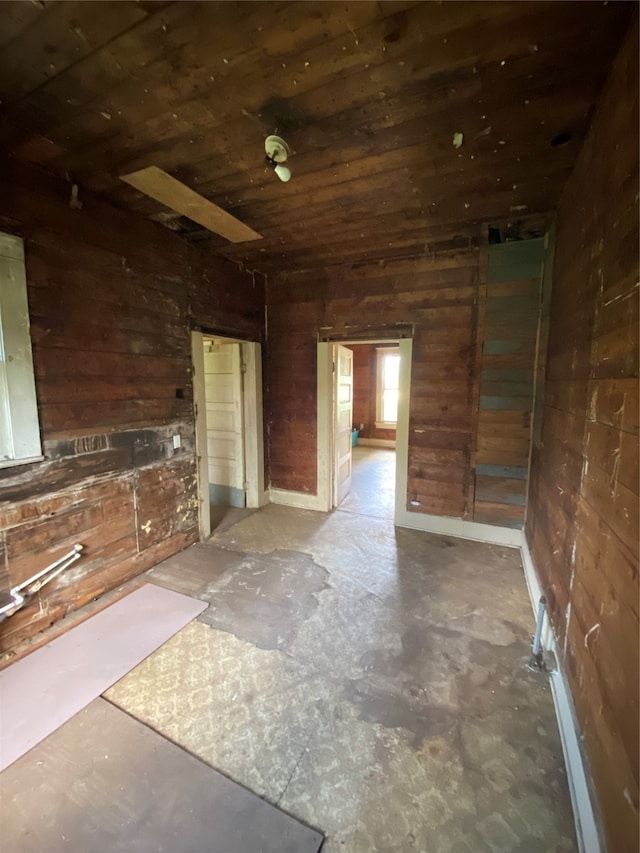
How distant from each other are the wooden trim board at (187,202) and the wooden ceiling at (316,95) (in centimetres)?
9

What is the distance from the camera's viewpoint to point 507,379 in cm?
306

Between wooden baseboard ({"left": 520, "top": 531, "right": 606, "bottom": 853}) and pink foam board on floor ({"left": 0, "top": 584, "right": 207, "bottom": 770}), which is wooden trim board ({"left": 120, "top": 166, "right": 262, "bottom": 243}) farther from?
wooden baseboard ({"left": 520, "top": 531, "right": 606, "bottom": 853})

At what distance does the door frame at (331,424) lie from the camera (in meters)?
3.49

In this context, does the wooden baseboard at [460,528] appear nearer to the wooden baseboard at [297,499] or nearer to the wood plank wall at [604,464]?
the wooden baseboard at [297,499]

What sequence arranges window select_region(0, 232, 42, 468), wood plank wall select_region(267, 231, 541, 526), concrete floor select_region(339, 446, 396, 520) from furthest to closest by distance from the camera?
1. concrete floor select_region(339, 446, 396, 520)
2. wood plank wall select_region(267, 231, 541, 526)
3. window select_region(0, 232, 42, 468)

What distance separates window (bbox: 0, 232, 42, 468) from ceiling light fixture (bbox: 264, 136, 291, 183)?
4.88ft

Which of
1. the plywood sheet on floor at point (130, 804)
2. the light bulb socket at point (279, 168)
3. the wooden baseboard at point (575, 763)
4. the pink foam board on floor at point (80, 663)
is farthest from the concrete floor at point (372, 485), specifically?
the light bulb socket at point (279, 168)

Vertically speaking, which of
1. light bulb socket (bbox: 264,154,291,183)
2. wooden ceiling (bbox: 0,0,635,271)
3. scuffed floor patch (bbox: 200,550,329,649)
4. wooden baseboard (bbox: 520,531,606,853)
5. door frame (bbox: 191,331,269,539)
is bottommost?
scuffed floor patch (bbox: 200,550,329,649)

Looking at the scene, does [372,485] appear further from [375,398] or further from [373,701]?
[373,701]

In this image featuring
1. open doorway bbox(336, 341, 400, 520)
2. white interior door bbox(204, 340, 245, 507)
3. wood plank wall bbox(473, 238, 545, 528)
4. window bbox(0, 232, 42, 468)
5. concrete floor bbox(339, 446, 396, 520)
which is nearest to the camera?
window bbox(0, 232, 42, 468)

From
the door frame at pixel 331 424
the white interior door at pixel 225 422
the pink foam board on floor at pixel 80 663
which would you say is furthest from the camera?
the white interior door at pixel 225 422

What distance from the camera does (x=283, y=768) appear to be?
137 centimetres

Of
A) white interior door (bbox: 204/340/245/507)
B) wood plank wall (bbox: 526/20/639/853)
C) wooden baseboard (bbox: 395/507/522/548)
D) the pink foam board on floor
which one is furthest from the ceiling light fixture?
wooden baseboard (bbox: 395/507/522/548)

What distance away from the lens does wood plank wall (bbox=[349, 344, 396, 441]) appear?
7879 millimetres
